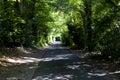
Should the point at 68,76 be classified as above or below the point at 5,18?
below

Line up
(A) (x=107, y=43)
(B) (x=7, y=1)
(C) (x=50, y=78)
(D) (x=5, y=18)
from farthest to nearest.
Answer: (B) (x=7, y=1) < (D) (x=5, y=18) < (A) (x=107, y=43) < (C) (x=50, y=78)

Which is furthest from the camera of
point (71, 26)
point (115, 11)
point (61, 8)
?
point (71, 26)

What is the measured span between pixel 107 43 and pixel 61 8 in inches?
667

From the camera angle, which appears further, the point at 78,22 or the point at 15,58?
the point at 78,22

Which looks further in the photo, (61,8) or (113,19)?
(61,8)

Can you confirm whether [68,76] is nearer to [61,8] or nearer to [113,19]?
[113,19]

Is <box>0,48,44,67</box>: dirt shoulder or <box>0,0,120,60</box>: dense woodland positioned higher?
<box>0,0,120,60</box>: dense woodland

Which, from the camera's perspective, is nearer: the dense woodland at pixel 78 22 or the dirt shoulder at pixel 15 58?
the dense woodland at pixel 78 22

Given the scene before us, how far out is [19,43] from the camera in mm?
31500

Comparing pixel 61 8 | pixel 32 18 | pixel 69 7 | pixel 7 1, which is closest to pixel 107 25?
pixel 7 1

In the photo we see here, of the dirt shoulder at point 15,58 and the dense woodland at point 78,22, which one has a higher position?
the dense woodland at point 78,22

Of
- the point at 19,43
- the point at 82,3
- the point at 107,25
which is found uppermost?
the point at 82,3

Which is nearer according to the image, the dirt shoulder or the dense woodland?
the dense woodland

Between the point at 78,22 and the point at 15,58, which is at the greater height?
the point at 78,22
